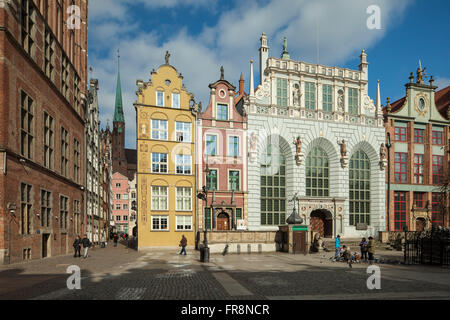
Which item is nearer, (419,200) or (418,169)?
(419,200)

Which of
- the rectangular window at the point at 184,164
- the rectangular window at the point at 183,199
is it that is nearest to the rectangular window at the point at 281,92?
the rectangular window at the point at 184,164

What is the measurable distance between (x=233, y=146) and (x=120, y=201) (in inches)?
2766

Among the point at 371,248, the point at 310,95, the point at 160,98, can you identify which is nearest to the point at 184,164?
the point at 160,98

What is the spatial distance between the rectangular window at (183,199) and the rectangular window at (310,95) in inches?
632

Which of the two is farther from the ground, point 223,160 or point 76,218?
point 223,160

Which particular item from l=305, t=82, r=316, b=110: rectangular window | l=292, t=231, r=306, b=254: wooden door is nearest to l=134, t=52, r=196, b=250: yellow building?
l=292, t=231, r=306, b=254: wooden door

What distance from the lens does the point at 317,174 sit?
3934 cm

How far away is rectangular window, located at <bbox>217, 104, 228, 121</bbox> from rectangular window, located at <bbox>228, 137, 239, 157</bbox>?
7.19 feet

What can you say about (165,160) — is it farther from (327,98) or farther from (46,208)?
(327,98)

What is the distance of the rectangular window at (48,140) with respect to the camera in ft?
80.8

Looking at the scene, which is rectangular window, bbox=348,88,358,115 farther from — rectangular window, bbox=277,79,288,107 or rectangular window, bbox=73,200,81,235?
rectangular window, bbox=73,200,81,235

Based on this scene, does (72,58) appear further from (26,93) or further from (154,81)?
(26,93)
